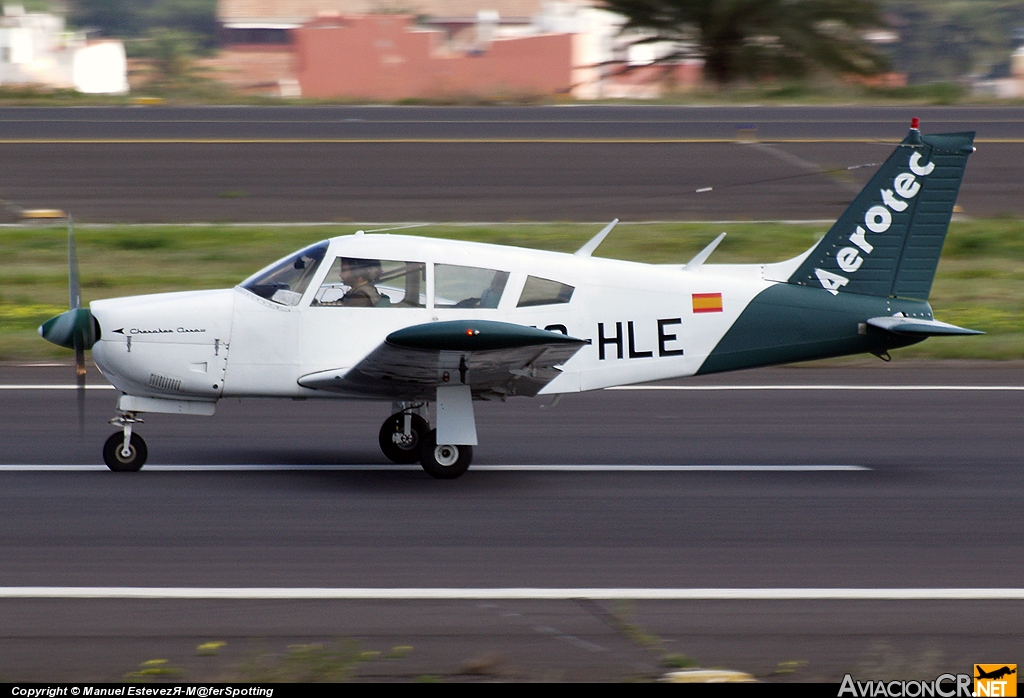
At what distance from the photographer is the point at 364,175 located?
2342 cm

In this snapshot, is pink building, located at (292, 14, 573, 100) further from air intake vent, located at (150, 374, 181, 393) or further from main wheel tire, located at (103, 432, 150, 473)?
air intake vent, located at (150, 374, 181, 393)

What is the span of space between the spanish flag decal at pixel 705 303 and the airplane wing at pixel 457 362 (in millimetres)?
1193

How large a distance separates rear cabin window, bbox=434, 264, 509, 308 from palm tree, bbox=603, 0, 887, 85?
30489mm

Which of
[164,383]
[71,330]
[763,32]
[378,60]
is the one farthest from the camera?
[378,60]

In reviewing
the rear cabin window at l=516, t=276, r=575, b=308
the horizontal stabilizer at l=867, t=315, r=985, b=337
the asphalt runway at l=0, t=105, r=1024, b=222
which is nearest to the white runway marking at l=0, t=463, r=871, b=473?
the horizontal stabilizer at l=867, t=315, r=985, b=337

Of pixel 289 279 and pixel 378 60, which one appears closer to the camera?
pixel 289 279

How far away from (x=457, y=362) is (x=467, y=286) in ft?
2.28

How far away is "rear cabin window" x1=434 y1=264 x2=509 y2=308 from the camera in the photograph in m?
8.83

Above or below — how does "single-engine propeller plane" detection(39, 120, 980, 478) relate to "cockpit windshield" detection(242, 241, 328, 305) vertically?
below

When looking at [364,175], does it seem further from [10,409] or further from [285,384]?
[285,384]

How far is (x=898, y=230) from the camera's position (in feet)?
31.4

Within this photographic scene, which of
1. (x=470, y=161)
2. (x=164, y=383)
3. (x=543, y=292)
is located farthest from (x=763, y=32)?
(x=164, y=383)

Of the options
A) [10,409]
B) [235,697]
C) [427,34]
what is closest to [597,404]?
[10,409]

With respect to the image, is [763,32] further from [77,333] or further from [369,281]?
[77,333]
